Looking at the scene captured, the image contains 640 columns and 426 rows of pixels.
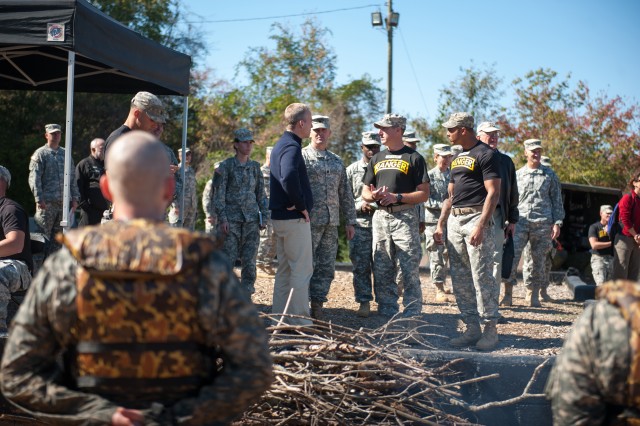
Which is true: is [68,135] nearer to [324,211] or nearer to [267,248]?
[324,211]

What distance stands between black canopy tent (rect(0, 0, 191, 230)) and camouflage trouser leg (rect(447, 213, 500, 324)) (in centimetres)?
327

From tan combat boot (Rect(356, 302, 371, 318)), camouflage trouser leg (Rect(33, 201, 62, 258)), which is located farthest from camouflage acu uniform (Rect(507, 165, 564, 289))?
camouflage trouser leg (Rect(33, 201, 62, 258))

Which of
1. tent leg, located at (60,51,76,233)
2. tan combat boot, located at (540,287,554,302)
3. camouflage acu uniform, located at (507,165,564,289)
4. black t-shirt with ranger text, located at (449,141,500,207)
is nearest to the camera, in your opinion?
tent leg, located at (60,51,76,233)

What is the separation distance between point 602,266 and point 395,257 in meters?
5.10

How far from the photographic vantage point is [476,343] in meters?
7.86

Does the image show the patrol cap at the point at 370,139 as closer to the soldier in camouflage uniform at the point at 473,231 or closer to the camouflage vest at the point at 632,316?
the soldier in camouflage uniform at the point at 473,231

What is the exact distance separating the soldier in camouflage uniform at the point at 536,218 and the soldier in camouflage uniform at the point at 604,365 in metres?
8.67

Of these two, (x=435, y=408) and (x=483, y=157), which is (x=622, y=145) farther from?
(x=435, y=408)

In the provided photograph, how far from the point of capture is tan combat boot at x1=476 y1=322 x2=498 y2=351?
7.67m

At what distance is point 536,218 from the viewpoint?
11.2 meters

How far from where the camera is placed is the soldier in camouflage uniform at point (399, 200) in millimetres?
8109

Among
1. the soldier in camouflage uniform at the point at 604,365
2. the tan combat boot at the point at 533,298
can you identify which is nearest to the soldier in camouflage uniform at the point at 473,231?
the tan combat boot at the point at 533,298

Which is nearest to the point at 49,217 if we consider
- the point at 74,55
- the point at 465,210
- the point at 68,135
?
the point at 68,135

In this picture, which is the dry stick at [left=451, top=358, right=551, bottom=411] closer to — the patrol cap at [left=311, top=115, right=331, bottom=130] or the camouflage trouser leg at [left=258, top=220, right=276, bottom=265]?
the patrol cap at [left=311, top=115, right=331, bottom=130]
